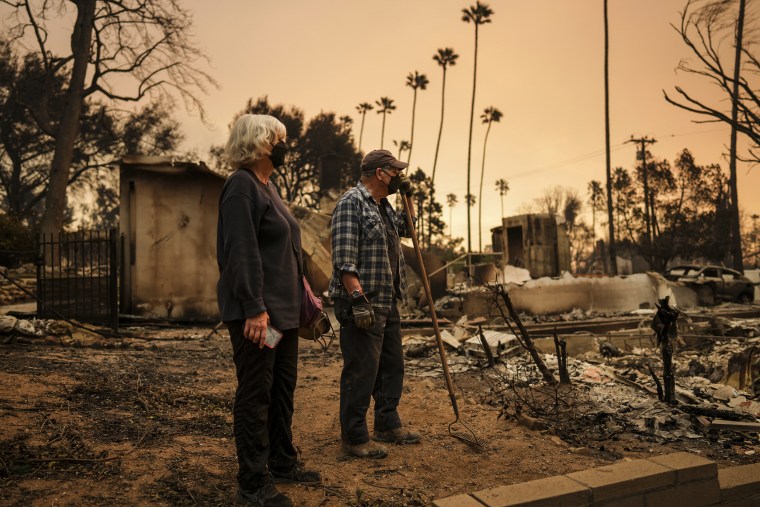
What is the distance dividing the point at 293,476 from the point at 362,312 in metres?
1.05

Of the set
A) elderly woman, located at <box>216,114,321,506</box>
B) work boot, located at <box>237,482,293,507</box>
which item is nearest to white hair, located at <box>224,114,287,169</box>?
elderly woman, located at <box>216,114,321,506</box>

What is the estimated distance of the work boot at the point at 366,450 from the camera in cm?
378

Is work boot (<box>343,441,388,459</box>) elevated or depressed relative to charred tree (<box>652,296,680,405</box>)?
depressed

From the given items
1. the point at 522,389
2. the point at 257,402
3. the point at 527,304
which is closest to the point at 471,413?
the point at 522,389

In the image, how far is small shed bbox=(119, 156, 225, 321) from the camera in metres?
12.1

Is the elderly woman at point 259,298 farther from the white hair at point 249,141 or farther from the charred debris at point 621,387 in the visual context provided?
the charred debris at point 621,387

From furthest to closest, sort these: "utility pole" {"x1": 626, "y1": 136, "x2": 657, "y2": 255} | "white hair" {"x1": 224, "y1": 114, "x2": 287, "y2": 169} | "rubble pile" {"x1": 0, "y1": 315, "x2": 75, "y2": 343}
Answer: "utility pole" {"x1": 626, "y1": 136, "x2": 657, "y2": 255}, "rubble pile" {"x1": 0, "y1": 315, "x2": 75, "y2": 343}, "white hair" {"x1": 224, "y1": 114, "x2": 287, "y2": 169}

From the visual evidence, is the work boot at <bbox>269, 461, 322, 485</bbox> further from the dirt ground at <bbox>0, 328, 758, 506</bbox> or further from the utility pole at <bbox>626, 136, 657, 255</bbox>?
the utility pole at <bbox>626, 136, 657, 255</bbox>

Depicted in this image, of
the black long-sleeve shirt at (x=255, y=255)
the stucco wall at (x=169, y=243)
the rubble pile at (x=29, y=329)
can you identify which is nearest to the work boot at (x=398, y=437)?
the black long-sleeve shirt at (x=255, y=255)

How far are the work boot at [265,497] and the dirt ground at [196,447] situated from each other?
0.14 meters

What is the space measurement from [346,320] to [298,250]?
30.6 inches

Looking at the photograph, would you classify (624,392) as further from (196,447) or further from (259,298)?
(259,298)

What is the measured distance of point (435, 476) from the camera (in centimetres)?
350

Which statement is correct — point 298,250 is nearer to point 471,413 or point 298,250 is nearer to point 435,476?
point 435,476
